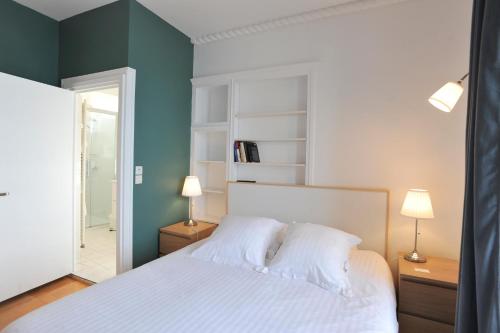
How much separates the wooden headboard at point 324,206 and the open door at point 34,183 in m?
1.68

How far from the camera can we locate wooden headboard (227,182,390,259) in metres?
2.22

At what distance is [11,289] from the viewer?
2.27m

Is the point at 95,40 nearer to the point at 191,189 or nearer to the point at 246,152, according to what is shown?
the point at 191,189

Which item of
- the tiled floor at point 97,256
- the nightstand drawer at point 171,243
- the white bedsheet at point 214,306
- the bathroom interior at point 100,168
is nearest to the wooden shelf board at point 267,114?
the nightstand drawer at point 171,243

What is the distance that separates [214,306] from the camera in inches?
52.3

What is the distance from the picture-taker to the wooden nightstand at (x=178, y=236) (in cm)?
260

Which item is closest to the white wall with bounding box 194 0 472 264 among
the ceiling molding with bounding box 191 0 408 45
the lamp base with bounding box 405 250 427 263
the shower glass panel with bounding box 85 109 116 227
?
the ceiling molding with bounding box 191 0 408 45

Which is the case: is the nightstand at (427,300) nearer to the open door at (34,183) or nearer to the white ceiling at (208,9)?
the white ceiling at (208,9)

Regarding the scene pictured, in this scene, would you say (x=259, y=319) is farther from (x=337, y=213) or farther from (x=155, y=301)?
(x=337, y=213)

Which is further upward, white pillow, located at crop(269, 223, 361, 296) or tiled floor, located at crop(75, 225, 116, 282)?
white pillow, located at crop(269, 223, 361, 296)

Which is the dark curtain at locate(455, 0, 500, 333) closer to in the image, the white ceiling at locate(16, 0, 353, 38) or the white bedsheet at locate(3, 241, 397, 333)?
the white bedsheet at locate(3, 241, 397, 333)

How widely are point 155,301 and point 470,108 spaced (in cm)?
153

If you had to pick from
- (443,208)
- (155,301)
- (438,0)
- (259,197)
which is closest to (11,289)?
(155,301)

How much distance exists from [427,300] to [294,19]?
2.52m
